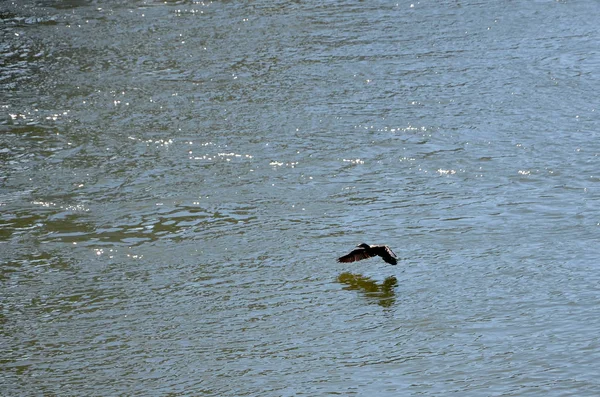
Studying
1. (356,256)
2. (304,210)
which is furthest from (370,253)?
(304,210)

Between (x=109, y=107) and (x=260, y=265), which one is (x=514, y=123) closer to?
(x=260, y=265)

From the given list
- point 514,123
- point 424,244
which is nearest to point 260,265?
point 424,244

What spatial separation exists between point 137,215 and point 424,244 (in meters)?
1.28

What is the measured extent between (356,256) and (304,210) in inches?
25.6

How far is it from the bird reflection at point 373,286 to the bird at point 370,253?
0.08 m

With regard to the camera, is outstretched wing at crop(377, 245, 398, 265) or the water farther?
outstretched wing at crop(377, 245, 398, 265)

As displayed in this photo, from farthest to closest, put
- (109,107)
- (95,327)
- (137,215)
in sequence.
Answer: (109,107), (137,215), (95,327)

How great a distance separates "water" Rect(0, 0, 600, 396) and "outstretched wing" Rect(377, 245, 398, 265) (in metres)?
0.08

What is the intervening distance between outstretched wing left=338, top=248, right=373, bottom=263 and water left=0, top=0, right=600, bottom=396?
0.30 feet

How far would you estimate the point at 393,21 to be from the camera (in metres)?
7.07

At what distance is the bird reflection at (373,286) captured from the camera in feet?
11.3

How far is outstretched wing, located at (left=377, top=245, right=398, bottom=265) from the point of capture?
354cm

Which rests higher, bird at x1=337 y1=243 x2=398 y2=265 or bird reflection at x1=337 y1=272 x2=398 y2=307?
bird at x1=337 y1=243 x2=398 y2=265

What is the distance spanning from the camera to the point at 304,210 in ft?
13.6
